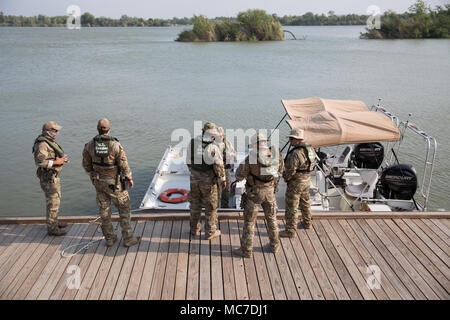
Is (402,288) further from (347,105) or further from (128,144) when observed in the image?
(128,144)

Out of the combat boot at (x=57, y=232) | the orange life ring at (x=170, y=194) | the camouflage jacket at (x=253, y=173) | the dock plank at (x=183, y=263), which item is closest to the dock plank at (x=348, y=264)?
the camouflage jacket at (x=253, y=173)

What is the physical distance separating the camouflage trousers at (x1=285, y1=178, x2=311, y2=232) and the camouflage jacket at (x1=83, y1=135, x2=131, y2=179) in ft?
7.81

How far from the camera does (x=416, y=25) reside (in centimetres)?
6788

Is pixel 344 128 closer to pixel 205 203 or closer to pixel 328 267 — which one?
pixel 328 267

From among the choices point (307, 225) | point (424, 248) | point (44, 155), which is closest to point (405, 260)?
point (424, 248)

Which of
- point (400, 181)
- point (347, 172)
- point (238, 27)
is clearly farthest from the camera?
point (238, 27)

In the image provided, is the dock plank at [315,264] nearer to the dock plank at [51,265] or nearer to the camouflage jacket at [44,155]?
the dock plank at [51,265]

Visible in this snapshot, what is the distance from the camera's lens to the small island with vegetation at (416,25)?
67.1m

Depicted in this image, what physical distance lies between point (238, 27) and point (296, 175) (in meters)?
60.4

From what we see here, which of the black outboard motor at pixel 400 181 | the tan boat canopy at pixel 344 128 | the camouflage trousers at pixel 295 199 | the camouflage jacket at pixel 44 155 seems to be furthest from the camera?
the black outboard motor at pixel 400 181

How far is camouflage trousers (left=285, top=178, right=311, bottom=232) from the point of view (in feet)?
17.6

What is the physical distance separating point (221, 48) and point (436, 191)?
44.1 m

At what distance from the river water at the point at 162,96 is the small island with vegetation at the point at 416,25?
2820cm
